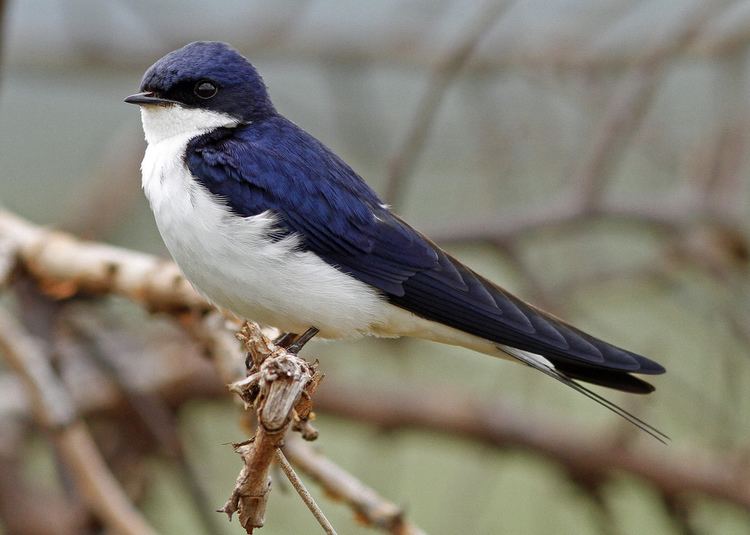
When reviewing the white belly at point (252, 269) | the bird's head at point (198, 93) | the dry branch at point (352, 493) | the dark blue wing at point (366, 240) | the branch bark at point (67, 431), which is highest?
the bird's head at point (198, 93)

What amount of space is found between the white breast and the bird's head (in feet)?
0.45

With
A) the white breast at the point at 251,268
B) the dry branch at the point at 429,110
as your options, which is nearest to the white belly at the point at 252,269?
the white breast at the point at 251,268

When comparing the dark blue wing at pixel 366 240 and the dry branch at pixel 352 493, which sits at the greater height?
the dark blue wing at pixel 366 240

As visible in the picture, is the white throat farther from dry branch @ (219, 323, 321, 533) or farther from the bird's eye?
dry branch @ (219, 323, 321, 533)

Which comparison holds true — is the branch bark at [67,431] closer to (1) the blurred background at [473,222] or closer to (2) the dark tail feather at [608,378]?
(1) the blurred background at [473,222]

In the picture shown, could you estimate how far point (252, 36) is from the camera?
403 centimetres

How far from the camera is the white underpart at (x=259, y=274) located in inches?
74.3

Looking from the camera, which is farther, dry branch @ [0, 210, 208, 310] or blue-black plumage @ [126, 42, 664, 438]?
dry branch @ [0, 210, 208, 310]

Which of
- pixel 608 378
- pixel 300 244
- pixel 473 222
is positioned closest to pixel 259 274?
pixel 300 244

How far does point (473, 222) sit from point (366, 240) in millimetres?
1303

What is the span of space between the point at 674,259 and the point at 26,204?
308cm

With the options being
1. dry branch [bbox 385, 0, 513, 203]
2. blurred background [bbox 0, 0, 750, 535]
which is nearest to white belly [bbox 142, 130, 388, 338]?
blurred background [bbox 0, 0, 750, 535]

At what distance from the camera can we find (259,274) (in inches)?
74.7

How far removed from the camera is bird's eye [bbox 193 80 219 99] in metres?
2.14
